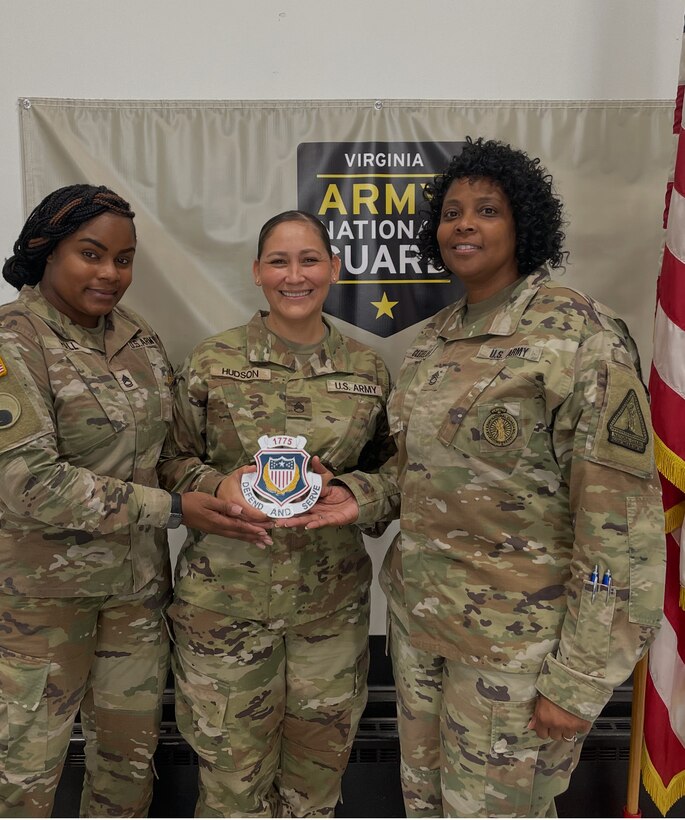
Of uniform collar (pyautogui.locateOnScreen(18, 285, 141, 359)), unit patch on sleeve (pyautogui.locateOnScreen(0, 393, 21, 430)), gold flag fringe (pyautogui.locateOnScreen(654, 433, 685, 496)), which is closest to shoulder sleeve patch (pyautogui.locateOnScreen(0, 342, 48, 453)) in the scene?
unit patch on sleeve (pyautogui.locateOnScreen(0, 393, 21, 430))

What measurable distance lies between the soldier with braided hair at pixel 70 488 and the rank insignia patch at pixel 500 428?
1.76 feet

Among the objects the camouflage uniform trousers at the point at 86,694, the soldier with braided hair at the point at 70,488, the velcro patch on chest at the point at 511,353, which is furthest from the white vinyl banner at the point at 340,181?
the camouflage uniform trousers at the point at 86,694

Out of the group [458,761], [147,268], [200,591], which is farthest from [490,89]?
[458,761]

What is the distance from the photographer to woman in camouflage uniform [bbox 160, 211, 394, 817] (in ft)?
4.74

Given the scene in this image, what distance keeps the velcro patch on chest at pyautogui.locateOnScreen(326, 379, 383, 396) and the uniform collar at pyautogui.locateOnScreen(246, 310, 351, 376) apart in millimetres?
29

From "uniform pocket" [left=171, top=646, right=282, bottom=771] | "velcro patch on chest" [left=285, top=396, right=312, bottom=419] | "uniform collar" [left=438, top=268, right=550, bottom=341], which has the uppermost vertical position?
"uniform collar" [left=438, top=268, right=550, bottom=341]

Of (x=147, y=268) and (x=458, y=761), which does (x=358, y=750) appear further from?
(x=147, y=268)

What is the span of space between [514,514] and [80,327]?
101 cm

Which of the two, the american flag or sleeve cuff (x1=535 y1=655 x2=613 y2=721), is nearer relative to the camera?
sleeve cuff (x1=535 y1=655 x2=613 y2=721)

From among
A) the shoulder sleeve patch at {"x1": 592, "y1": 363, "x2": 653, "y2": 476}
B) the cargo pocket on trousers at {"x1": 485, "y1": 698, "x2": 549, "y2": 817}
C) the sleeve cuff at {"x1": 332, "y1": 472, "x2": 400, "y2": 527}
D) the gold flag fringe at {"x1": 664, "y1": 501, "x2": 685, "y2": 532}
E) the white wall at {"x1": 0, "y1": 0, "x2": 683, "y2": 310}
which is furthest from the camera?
the white wall at {"x1": 0, "y1": 0, "x2": 683, "y2": 310}

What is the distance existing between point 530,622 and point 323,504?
49 centimetres

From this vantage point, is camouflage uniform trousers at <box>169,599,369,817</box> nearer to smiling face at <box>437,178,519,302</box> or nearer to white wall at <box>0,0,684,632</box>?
smiling face at <box>437,178,519,302</box>

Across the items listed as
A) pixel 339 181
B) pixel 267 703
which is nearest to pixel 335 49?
pixel 339 181

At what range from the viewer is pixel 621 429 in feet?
3.54
